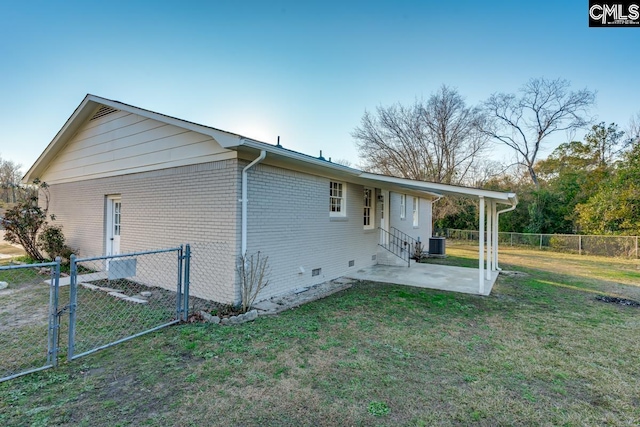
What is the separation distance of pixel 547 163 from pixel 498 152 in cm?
402

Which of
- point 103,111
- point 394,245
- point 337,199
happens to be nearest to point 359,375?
point 337,199

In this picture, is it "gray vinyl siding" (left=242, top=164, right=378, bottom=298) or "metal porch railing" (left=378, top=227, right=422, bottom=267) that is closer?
"gray vinyl siding" (left=242, top=164, right=378, bottom=298)

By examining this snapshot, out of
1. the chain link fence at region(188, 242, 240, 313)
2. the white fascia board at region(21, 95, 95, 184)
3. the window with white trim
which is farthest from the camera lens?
the window with white trim

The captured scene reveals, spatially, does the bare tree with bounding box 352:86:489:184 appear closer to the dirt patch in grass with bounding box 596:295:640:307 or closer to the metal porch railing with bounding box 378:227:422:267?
the metal porch railing with bounding box 378:227:422:267

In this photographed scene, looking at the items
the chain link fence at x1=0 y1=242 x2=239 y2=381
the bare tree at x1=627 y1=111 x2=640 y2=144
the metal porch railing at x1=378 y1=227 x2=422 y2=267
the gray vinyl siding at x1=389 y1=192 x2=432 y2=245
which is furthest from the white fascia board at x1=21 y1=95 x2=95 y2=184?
the bare tree at x1=627 y1=111 x2=640 y2=144

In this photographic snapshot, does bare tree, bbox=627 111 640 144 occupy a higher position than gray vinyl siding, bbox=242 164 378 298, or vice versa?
bare tree, bbox=627 111 640 144

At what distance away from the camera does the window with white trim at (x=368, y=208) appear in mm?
10562

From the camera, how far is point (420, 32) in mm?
11156

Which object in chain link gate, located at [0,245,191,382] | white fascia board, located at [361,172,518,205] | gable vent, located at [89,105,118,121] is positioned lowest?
chain link gate, located at [0,245,191,382]

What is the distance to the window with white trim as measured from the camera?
34.7ft

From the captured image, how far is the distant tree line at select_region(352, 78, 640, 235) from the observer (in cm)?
2252

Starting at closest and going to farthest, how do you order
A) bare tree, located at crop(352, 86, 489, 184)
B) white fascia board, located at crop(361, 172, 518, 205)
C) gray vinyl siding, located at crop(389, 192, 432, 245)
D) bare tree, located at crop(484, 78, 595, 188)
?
white fascia board, located at crop(361, 172, 518, 205) < gray vinyl siding, located at crop(389, 192, 432, 245) < bare tree, located at crop(484, 78, 595, 188) < bare tree, located at crop(352, 86, 489, 184)

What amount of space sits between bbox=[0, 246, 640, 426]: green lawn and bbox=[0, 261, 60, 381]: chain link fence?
38 centimetres

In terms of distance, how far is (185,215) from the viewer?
634cm
